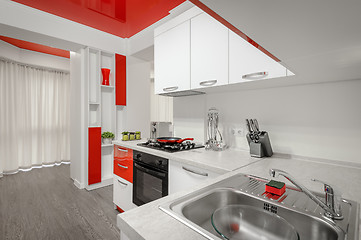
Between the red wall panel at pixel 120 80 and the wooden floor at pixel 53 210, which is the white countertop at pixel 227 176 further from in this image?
the red wall panel at pixel 120 80

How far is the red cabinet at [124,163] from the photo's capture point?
2.08 meters

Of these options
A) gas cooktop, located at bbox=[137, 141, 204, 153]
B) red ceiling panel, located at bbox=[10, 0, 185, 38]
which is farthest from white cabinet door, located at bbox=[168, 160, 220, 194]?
red ceiling panel, located at bbox=[10, 0, 185, 38]

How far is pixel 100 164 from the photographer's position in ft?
10.6

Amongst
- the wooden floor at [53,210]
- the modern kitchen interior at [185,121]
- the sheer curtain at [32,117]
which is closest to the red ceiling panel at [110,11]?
the modern kitchen interior at [185,121]

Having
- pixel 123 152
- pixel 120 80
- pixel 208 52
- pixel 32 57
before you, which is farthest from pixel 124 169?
pixel 32 57

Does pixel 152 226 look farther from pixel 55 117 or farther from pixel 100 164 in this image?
pixel 55 117

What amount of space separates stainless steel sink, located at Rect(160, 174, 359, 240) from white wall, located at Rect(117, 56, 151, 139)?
289cm

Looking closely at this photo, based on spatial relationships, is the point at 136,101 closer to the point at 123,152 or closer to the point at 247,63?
the point at 123,152

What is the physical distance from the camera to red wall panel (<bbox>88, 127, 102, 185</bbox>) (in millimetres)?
3100

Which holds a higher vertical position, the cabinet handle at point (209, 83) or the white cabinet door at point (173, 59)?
the white cabinet door at point (173, 59)

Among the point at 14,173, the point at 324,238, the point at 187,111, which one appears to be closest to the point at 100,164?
the point at 187,111

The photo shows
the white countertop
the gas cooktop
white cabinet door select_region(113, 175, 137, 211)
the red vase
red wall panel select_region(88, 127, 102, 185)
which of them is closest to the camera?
the white countertop

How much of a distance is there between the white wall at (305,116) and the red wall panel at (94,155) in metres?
2.26

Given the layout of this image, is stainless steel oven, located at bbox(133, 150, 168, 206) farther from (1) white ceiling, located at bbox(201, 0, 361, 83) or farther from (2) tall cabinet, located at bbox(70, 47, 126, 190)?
(2) tall cabinet, located at bbox(70, 47, 126, 190)
